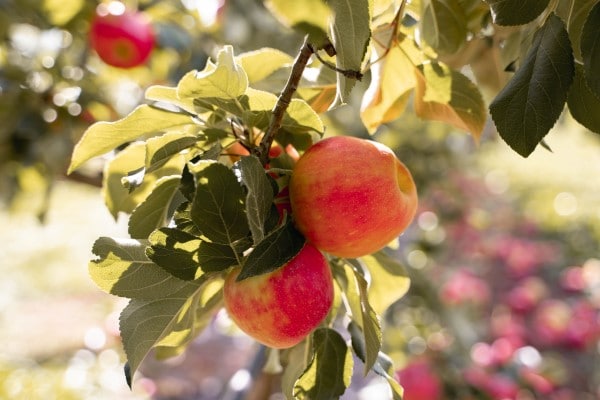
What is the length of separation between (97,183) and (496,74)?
92 centimetres

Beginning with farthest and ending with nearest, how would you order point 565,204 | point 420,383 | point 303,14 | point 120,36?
point 565,204 → point 420,383 → point 120,36 → point 303,14

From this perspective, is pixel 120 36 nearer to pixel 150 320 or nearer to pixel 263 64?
pixel 263 64

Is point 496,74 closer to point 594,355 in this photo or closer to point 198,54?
point 198,54

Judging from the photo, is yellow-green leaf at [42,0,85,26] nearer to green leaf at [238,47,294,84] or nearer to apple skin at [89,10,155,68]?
apple skin at [89,10,155,68]

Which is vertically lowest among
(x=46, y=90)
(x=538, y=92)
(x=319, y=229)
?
(x=46, y=90)

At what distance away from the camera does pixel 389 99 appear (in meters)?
0.69

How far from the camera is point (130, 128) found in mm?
584

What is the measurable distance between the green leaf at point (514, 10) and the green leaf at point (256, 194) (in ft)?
0.69

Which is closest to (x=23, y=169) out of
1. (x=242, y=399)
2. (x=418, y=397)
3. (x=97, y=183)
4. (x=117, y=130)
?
(x=97, y=183)

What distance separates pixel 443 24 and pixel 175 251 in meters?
0.34

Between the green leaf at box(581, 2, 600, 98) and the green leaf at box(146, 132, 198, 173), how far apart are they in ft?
1.04

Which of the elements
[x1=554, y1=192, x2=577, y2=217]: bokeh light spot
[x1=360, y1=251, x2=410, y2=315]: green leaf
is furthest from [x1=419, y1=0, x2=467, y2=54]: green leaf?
[x1=554, y1=192, x2=577, y2=217]: bokeh light spot

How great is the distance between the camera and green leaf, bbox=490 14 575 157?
48 cm

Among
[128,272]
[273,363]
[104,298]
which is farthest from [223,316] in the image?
[104,298]
